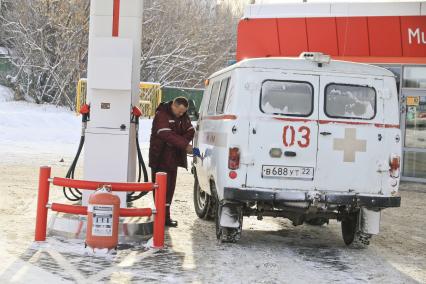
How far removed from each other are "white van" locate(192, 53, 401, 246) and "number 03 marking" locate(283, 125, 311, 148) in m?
0.01

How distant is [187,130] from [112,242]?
9.18ft

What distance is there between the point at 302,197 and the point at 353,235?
48.2 inches

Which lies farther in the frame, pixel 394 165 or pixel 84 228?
pixel 84 228

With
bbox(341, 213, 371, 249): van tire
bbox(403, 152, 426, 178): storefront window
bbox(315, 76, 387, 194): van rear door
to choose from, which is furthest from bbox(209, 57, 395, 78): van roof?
bbox(403, 152, 426, 178): storefront window

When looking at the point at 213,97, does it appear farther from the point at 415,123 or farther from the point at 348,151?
the point at 415,123

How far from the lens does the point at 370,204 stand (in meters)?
7.94

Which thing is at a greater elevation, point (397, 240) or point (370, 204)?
point (370, 204)

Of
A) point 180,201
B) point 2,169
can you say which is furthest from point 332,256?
point 2,169

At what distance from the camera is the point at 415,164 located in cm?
1683

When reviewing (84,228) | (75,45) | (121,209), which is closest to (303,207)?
(121,209)

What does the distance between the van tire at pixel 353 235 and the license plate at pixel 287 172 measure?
1.04 metres

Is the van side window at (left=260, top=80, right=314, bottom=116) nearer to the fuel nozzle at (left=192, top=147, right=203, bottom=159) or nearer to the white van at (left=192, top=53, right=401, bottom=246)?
the white van at (left=192, top=53, right=401, bottom=246)

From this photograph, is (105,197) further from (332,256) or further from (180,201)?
(180,201)

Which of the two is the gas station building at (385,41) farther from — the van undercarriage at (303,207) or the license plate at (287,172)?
the license plate at (287,172)
